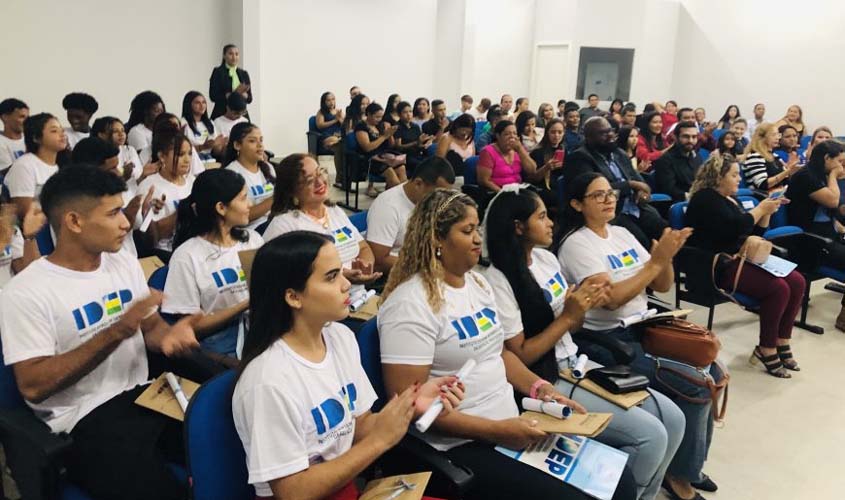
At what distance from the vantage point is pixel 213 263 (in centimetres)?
234

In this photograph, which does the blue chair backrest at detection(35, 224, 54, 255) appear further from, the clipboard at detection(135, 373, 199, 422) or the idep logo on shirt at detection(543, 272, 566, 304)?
the idep logo on shirt at detection(543, 272, 566, 304)

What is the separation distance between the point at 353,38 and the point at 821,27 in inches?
338

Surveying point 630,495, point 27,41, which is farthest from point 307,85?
point 630,495

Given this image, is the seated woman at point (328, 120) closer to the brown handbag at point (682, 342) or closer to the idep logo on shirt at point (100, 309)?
the brown handbag at point (682, 342)

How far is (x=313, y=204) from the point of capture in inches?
115

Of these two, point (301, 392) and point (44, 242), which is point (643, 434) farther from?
point (44, 242)

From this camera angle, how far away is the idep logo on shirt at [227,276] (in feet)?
7.61

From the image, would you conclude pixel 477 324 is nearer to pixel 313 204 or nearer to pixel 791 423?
pixel 313 204

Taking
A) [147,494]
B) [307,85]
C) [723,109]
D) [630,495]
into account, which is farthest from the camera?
[723,109]

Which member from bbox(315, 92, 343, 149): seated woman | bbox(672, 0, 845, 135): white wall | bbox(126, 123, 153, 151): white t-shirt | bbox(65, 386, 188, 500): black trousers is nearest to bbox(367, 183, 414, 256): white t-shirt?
bbox(65, 386, 188, 500): black trousers

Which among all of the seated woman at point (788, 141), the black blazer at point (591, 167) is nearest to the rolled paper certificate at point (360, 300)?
the black blazer at point (591, 167)

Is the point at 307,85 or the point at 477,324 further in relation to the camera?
the point at 307,85

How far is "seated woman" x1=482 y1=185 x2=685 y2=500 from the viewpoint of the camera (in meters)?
2.09

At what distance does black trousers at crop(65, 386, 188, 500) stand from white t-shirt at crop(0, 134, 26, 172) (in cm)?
374
